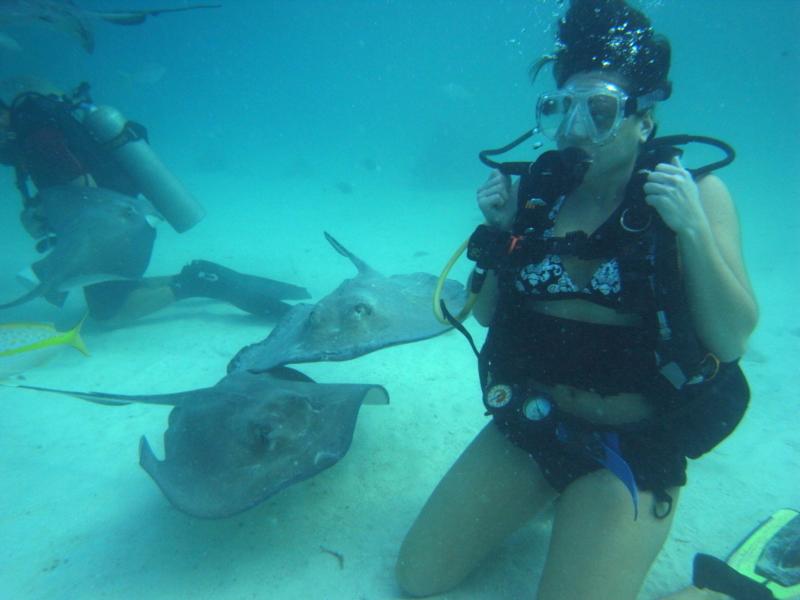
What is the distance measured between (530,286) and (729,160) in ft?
3.61

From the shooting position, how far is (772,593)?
2.36m

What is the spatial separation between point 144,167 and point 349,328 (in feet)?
20.0

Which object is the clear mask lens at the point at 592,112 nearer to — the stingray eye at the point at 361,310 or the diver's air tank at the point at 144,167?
the stingray eye at the point at 361,310

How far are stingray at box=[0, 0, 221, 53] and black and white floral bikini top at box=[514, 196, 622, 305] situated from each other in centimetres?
946

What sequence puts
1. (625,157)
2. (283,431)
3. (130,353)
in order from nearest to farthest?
(625,157) < (283,431) < (130,353)

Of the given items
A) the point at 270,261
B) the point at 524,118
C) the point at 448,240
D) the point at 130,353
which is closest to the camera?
the point at 130,353

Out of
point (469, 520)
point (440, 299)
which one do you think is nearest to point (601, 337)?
point (440, 299)

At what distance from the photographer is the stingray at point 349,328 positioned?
3.58 meters

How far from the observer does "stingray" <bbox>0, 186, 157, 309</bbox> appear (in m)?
5.71

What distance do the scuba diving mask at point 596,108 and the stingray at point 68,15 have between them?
9305mm

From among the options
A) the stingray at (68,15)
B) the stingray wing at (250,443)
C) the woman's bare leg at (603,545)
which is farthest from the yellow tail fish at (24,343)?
the stingray at (68,15)

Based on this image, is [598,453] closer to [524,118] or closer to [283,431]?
[283,431]

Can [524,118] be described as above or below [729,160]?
below

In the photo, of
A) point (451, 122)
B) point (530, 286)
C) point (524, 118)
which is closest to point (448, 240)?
point (530, 286)
